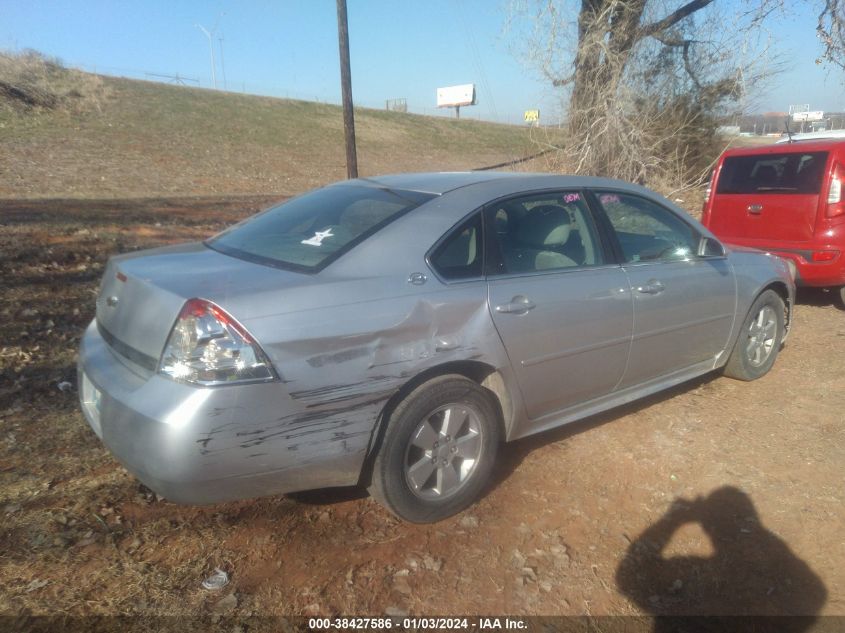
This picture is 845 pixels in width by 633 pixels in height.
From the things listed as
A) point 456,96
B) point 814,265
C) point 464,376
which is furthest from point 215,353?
point 456,96

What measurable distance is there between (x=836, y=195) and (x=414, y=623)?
585cm

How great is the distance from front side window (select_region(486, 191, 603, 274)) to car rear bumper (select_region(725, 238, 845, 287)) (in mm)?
3525

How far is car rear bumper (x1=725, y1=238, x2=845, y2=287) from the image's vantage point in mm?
6070

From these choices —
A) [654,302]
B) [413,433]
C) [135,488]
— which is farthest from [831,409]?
[135,488]

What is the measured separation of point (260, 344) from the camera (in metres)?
2.37

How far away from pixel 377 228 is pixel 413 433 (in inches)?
37.0

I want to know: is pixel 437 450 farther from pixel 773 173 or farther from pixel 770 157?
pixel 770 157

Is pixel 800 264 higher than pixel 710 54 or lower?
lower

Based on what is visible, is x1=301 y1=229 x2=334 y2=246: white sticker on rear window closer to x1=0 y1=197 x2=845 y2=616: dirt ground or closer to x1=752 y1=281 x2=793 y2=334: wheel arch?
x1=0 y1=197 x2=845 y2=616: dirt ground

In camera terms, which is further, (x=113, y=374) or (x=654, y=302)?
(x=654, y=302)

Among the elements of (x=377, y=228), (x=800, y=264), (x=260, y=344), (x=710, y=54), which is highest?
(x=710, y=54)

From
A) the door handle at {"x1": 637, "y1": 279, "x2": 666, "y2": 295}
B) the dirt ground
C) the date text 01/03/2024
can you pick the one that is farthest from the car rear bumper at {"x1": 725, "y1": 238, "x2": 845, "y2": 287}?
the date text 01/03/2024

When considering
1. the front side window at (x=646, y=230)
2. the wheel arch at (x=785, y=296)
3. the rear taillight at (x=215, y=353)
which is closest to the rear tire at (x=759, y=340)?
the wheel arch at (x=785, y=296)

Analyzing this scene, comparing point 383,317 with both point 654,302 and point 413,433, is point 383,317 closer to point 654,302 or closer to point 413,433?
point 413,433
